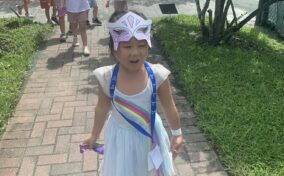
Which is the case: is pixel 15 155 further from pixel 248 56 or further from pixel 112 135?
pixel 248 56

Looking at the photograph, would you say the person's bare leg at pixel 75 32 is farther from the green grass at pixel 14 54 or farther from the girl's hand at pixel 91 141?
the girl's hand at pixel 91 141

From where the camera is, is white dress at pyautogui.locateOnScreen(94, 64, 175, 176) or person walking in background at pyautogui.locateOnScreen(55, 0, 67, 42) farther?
person walking in background at pyautogui.locateOnScreen(55, 0, 67, 42)

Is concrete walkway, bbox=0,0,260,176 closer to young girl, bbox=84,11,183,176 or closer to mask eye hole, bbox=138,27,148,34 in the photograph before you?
young girl, bbox=84,11,183,176

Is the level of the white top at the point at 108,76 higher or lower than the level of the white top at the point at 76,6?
higher

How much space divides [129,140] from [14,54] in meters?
4.69

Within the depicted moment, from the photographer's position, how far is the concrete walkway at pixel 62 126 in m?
3.72

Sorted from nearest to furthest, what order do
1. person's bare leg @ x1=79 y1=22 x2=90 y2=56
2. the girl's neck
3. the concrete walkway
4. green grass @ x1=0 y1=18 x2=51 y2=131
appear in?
the girl's neck, the concrete walkway, green grass @ x1=0 y1=18 x2=51 y2=131, person's bare leg @ x1=79 y1=22 x2=90 y2=56

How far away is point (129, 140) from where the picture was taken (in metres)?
2.52

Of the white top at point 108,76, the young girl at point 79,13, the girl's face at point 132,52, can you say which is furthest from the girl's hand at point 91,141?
the young girl at point 79,13

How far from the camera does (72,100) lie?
16.7 ft

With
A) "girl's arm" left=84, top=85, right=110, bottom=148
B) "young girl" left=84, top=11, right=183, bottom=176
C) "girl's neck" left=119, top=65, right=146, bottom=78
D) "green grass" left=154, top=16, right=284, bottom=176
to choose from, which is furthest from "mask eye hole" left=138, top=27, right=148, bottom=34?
"green grass" left=154, top=16, right=284, bottom=176

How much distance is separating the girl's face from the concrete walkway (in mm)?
1664

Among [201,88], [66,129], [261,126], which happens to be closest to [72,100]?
[66,129]

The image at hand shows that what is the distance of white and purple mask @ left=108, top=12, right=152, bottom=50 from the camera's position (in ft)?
7.34
